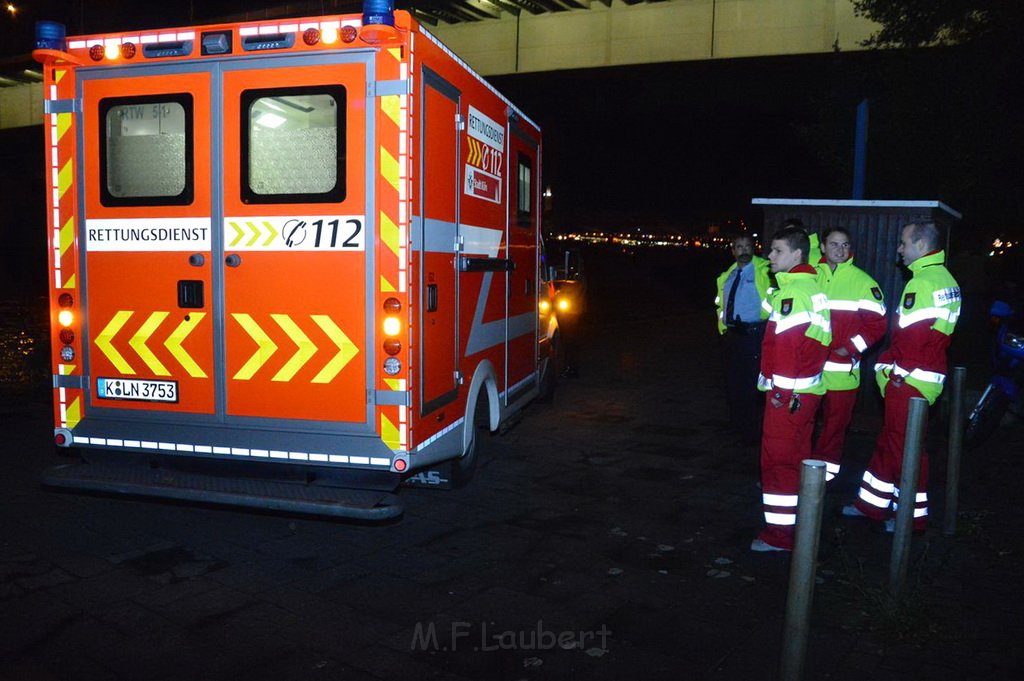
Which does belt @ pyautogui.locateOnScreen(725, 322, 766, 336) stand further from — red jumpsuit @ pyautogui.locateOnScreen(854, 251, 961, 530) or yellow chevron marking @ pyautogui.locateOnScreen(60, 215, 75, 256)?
yellow chevron marking @ pyautogui.locateOnScreen(60, 215, 75, 256)

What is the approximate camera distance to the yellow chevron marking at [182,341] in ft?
16.9

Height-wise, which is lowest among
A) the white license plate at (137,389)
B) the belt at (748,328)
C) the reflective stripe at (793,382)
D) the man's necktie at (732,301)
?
the white license plate at (137,389)

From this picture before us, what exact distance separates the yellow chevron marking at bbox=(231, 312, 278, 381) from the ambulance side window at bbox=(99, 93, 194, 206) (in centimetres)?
77

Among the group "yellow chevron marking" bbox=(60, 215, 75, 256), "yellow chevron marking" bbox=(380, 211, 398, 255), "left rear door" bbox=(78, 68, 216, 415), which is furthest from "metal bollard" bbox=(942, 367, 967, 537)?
"yellow chevron marking" bbox=(60, 215, 75, 256)

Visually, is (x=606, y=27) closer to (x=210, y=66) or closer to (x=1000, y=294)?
(x=1000, y=294)

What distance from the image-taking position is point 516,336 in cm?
729

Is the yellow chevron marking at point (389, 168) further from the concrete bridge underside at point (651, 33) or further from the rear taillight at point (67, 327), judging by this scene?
the concrete bridge underside at point (651, 33)

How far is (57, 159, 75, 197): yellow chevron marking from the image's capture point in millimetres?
5312

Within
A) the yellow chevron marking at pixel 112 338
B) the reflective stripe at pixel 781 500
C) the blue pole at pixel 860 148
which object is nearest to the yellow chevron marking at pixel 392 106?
the yellow chevron marking at pixel 112 338

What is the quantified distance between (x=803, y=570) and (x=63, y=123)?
484cm

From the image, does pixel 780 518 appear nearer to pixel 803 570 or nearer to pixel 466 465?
pixel 803 570

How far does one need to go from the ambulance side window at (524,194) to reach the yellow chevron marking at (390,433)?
2885 mm

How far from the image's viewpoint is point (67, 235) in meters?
5.37

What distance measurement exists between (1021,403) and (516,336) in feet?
16.3
